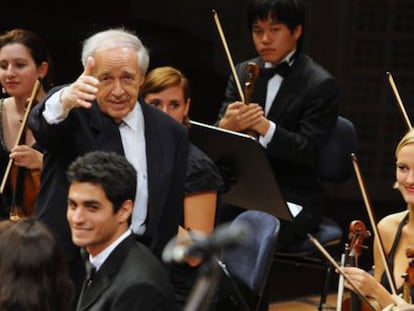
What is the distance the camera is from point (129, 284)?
2.71m

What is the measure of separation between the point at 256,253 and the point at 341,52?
3.36 metres

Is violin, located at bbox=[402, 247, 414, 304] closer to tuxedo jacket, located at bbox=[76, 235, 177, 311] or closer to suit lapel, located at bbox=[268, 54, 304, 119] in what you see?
tuxedo jacket, located at bbox=[76, 235, 177, 311]

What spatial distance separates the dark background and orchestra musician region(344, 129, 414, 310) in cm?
188

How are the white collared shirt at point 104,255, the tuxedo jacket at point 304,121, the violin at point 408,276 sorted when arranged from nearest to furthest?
the white collared shirt at point 104,255 < the violin at point 408,276 < the tuxedo jacket at point 304,121

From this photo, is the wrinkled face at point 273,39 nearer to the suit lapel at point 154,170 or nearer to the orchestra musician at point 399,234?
the orchestra musician at point 399,234

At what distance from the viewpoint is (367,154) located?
712 cm

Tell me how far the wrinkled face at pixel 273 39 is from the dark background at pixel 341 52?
4.27ft

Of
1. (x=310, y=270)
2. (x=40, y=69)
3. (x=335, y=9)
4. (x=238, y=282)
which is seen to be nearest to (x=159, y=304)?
(x=238, y=282)

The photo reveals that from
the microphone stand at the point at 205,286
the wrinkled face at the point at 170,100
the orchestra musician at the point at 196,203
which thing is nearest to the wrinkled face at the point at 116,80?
the orchestra musician at the point at 196,203

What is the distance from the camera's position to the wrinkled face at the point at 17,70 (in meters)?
4.15

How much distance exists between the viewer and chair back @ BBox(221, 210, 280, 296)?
3.70 metres

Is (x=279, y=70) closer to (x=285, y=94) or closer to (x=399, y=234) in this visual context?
(x=285, y=94)

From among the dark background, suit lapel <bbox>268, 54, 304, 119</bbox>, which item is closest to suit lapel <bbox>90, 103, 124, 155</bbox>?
suit lapel <bbox>268, 54, 304, 119</bbox>

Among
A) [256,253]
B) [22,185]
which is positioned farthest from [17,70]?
[256,253]
